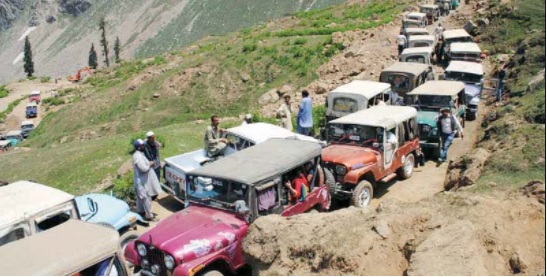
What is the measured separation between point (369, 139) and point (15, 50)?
171848mm

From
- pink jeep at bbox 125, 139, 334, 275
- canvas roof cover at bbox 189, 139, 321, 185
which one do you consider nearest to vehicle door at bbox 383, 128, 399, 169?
canvas roof cover at bbox 189, 139, 321, 185

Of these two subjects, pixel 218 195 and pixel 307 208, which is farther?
pixel 307 208

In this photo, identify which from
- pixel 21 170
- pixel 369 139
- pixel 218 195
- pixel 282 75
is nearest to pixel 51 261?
pixel 218 195

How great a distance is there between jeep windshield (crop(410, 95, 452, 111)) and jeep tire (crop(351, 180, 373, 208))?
6638mm

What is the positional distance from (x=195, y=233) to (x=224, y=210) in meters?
0.81

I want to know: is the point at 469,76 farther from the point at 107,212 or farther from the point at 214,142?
the point at 107,212

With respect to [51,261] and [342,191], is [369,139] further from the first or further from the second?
[51,261]

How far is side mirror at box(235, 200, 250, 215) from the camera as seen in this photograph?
893 centimetres

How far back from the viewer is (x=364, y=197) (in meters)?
12.6

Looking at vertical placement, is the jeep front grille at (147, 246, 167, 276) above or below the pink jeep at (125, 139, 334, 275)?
below

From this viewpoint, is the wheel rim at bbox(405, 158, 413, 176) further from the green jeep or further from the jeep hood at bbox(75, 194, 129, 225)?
the jeep hood at bbox(75, 194, 129, 225)

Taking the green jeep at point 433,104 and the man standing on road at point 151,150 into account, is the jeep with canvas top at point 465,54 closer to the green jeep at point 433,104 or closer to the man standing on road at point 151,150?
the green jeep at point 433,104

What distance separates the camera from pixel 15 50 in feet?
536

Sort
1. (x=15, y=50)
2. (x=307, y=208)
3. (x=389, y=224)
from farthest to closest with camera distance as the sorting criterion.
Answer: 1. (x=15, y=50)
2. (x=307, y=208)
3. (x=389, y=224)
